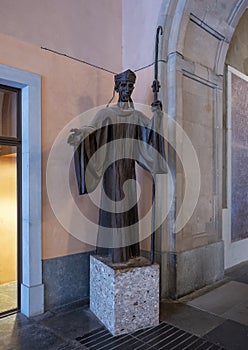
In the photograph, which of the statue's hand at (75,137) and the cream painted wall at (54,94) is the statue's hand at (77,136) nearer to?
the statue's hand at (75,137)

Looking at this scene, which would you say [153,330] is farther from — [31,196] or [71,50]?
[71,50]

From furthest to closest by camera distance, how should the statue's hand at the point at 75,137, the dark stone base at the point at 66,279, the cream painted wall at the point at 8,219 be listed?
the cream painted wall at the point at 8,219 < the dark stone base at the point at 66,279 < the statue's hand at the point at 75,137

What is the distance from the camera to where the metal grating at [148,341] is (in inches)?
84.8

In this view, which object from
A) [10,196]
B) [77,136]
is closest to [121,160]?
[77,136]

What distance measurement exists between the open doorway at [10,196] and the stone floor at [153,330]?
0.44m

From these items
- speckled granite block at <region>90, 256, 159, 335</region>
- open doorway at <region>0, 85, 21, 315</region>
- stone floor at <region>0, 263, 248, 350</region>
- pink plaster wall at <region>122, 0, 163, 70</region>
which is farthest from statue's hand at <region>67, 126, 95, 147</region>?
stone floor at <region>0, 263, 248, 350</region>

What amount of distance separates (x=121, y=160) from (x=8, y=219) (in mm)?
1396

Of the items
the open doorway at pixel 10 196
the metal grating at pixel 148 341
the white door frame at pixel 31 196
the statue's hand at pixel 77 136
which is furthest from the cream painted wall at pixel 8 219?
the metal grating at pixel 148 341

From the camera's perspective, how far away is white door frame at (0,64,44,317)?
268cm

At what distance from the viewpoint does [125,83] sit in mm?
2547

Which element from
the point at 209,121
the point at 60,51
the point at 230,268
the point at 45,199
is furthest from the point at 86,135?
the point at 230,268

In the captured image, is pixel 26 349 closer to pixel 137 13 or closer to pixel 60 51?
pixel 60 51

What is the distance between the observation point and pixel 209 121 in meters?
3.62

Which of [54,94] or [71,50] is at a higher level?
[71,50]
